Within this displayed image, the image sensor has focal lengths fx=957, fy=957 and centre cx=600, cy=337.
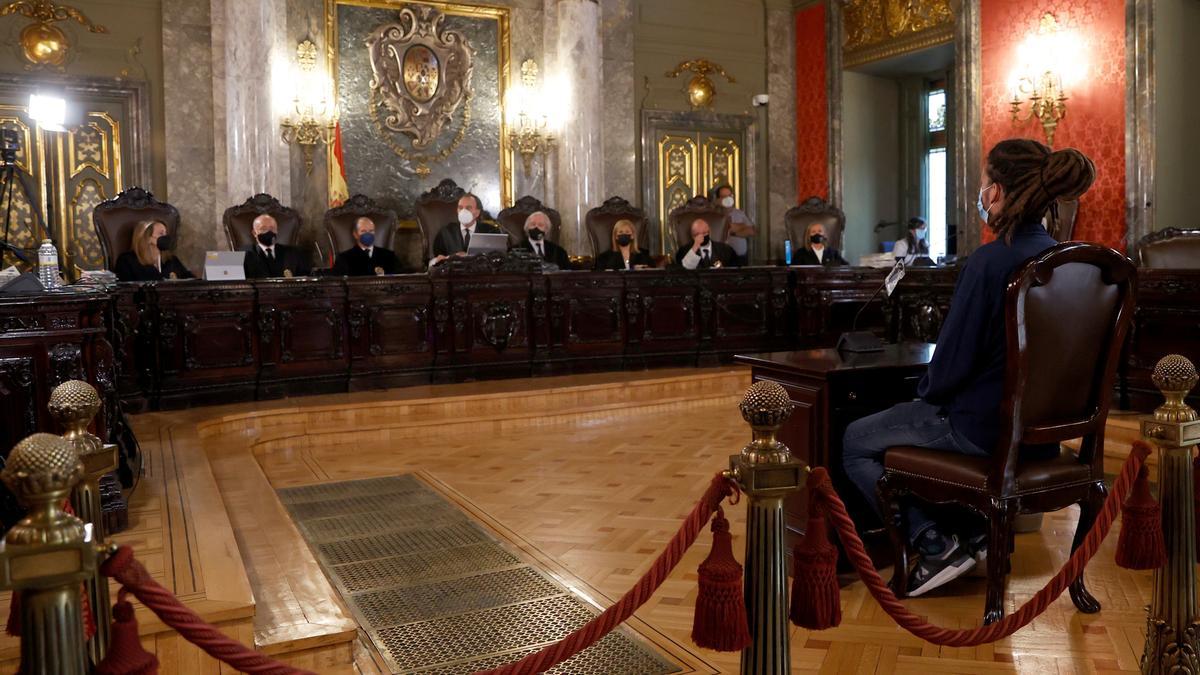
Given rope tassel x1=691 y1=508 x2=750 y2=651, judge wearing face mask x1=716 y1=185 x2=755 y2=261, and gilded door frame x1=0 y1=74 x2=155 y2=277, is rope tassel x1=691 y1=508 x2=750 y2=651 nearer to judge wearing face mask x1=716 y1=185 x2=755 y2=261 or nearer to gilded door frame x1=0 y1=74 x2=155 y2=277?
gilded door frame x1=0 y1=74 x2=155 y2=277

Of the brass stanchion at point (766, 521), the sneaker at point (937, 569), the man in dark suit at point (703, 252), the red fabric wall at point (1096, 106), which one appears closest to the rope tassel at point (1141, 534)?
the sneaker at point (937, 569)

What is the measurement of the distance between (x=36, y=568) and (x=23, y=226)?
829 cm

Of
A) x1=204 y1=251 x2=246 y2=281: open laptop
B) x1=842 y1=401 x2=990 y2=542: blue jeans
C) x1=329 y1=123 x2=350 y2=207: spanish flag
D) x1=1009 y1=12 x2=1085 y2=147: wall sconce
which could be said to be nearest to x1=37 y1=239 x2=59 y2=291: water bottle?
x1=204 y1=251 x2=246 y2=281: open laptop

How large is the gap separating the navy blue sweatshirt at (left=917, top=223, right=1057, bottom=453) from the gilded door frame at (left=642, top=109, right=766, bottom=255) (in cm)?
791

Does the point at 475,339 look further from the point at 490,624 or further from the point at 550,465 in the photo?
the point at 490,624

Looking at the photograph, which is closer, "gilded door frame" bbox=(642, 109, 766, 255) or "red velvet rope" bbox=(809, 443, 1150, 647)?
"red velvet rope" bbox=(809, 443, 1150, 647)

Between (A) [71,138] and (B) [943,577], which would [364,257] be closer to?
(A) [71,138]

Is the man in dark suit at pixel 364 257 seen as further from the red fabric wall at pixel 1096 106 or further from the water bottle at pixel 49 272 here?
the red fabric wall at pixel 1096 106

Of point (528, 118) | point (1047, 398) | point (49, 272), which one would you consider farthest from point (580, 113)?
point (1047, 398)

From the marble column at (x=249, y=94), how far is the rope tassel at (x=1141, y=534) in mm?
7663

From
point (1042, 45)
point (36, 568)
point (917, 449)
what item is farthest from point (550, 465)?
point (1042, 45)

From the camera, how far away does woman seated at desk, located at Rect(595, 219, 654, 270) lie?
28.7 ft

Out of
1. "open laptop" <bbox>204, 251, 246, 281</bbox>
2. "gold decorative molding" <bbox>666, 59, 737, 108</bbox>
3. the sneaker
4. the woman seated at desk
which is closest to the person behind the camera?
the sneaker

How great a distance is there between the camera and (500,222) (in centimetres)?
921
